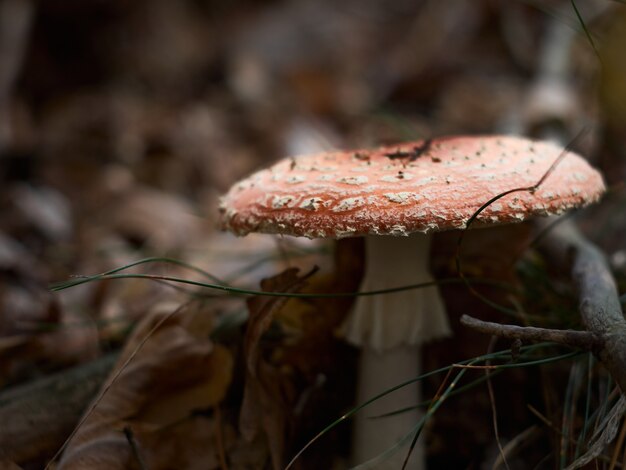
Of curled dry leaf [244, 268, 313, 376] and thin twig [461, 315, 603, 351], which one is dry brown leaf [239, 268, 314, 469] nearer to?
curled dry leaf [244, 268, 313, 376]

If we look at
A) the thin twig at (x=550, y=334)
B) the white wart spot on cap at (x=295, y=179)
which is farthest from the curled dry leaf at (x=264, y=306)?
the thin twig at (x=550, y=334)

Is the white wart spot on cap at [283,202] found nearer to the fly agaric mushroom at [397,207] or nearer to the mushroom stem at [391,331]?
the fly agaric mushroom at [397,207]

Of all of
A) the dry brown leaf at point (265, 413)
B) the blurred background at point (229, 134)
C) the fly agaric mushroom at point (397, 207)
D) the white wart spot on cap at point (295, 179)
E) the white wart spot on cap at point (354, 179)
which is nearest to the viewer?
the fly agaric mushroom at point (397, 207)

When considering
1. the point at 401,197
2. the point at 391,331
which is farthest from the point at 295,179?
the point at 391,331

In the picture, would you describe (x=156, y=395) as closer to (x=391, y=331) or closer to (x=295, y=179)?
(x=391, y=331)

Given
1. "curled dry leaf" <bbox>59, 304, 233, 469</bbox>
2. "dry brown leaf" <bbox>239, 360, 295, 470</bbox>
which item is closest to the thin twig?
"dry brown leaf" <bbox>239, 360, 295, 470</bbox>

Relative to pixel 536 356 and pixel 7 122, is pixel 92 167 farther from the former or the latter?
pixel 536 356
